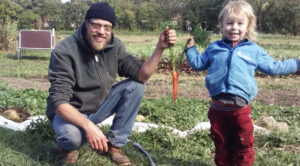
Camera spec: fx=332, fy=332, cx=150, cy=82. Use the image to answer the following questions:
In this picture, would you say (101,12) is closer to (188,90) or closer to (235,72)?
(235,72)

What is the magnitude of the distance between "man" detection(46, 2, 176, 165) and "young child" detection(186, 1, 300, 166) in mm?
401

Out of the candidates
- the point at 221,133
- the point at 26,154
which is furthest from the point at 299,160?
the point at 26,154

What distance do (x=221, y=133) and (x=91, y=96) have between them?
3.62 ft

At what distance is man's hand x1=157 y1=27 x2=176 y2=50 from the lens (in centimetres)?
262

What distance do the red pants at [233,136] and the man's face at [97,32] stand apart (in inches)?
41.0

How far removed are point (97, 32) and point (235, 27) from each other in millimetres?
1065

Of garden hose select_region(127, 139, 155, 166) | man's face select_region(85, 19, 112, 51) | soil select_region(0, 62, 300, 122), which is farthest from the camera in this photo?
soil select_region(0, 62, 300, 122)

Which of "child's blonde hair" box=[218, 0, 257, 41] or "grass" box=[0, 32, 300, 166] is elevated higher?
"child's blonde hair" box=[218, 0, 257, 41]

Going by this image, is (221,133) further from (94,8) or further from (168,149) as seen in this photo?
(94,8)

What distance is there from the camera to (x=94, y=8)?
8.57ft

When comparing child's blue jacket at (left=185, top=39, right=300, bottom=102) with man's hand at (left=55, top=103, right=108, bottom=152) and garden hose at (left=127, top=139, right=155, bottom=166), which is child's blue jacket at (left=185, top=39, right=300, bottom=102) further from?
man's hand at (left=55, top=103, right=108, bottom=152)

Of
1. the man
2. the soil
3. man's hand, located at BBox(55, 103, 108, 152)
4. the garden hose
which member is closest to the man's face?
the man

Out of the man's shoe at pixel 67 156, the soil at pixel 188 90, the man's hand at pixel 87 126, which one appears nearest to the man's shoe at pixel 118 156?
the man's shoe at pixel 67 156

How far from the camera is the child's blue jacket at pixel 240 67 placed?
2488 millimetres
